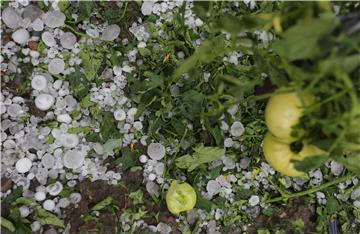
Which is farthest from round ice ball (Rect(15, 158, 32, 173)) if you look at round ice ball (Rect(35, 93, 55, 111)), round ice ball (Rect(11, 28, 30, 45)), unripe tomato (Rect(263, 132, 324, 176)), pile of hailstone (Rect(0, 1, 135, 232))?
unripe tomato (Rect(263, 132, 324, 176))

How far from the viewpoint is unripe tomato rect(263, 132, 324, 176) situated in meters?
0.98

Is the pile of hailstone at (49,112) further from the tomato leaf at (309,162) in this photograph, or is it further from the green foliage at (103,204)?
the tomato leaf at (309,162)

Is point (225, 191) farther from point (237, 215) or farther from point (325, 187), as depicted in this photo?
point (325, 187)

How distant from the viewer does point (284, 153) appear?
0.99 metres

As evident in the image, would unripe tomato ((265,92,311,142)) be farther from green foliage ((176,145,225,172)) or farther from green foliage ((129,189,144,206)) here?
green foliage ((129,189,144,206))

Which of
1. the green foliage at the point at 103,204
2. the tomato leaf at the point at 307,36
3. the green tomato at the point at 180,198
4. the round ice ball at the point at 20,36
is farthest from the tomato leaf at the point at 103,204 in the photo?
the tomato leaf at the point at 307,36

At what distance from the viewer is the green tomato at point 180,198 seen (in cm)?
109

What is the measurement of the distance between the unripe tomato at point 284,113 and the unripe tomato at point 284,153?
1.0 inches

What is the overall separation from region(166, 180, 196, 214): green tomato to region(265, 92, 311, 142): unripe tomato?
21 cm

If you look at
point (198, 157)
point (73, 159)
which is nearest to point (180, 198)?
point (198, 157)

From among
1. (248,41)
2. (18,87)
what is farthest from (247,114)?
(18,87)

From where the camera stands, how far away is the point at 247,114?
118 centimetres

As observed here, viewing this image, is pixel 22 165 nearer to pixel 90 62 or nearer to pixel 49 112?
pixel 49 112

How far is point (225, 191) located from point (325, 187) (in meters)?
0.19
